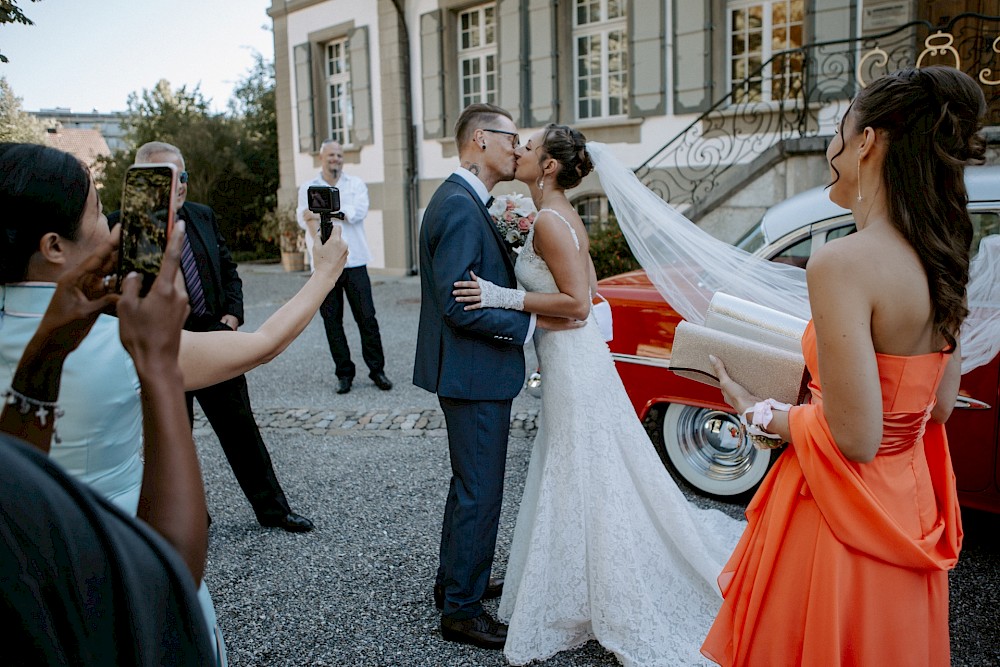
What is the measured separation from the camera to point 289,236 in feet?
58.1

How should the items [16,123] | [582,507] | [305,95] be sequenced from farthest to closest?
1. [305,95]
2. [582,507]
3. [16,123]

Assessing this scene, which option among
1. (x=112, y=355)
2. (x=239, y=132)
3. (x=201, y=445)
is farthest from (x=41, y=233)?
(x=239, y=132)

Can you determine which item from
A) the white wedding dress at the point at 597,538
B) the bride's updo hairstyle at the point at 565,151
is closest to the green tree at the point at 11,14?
the white wedding dress at the point at 597,538

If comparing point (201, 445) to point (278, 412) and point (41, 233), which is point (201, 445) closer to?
point (278, 412)

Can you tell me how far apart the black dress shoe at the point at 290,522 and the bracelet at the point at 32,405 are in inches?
126

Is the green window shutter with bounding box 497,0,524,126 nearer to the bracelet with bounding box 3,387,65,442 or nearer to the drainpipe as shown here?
the drainpipe

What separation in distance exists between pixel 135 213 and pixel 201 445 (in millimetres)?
5251

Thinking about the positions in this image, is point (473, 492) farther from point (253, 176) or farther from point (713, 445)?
point (253, 176)

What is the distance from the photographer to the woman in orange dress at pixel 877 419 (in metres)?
1.66

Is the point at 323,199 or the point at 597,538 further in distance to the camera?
the point at 597,538

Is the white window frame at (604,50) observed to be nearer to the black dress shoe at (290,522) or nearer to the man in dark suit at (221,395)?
the man in dark suit at (221,395)

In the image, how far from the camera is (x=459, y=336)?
2.92 metres

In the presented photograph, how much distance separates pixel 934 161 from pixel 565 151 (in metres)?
1.64

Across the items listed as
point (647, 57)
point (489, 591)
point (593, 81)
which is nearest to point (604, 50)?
point (593, 81)
